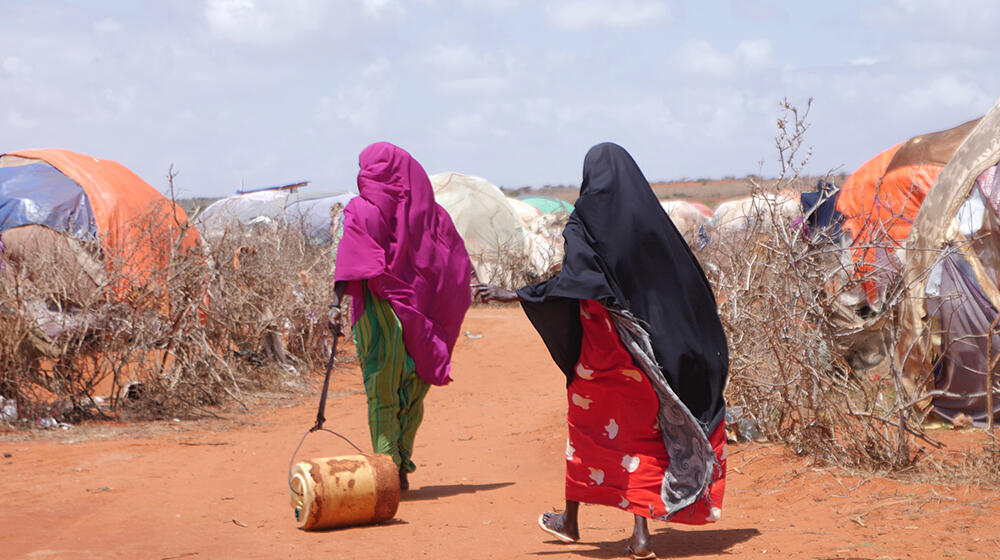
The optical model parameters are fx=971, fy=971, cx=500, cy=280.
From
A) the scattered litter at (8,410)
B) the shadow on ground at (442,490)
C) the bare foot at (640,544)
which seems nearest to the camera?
the bare foot at (640,544)

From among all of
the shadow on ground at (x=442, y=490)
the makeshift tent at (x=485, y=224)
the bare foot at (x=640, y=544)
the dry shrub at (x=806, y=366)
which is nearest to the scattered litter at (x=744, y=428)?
the dry shrub at (x=806, y=366)

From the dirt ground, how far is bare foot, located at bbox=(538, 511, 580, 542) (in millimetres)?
62

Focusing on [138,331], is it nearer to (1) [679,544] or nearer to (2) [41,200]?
(2) [41,200]

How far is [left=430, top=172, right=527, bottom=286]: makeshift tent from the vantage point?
17.7 meters

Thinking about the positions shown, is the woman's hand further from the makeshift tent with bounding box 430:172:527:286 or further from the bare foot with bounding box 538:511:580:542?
the makeshift tent with bounding box 430:172:527:286

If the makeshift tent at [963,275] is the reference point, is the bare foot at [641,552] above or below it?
below

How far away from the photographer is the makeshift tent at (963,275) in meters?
7.12

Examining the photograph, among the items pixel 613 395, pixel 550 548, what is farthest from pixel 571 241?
pixel 550 548

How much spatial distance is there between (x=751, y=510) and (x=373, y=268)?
97.8 inches

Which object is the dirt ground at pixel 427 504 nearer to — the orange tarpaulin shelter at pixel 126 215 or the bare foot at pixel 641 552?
the bare foot at pixel 641 552

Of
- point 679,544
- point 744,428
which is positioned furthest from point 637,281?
point 744,428

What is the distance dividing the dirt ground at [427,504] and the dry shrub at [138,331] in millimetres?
401

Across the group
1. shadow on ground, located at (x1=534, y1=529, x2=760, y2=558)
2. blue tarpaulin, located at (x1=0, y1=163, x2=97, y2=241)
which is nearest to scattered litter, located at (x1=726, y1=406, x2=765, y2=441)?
shadow on ground, located at (x1=534, y1=529, x2=760, y2=558)

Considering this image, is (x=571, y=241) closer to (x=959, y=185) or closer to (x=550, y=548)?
(x=550, y=548)
